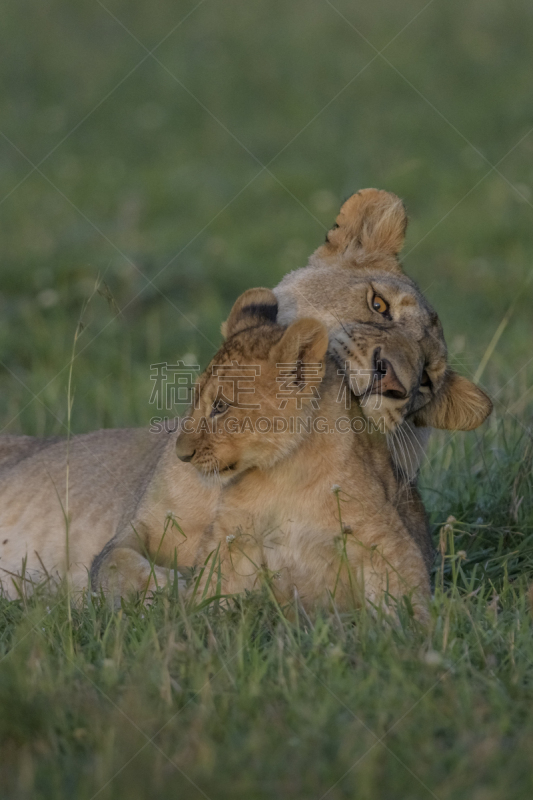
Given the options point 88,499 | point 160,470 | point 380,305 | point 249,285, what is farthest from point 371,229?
point 249,285

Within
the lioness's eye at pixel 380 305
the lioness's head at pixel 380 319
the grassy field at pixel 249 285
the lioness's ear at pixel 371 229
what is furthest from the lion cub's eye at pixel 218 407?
the lioness's ear at pixel 371 229

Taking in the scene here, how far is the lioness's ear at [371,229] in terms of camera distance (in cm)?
502

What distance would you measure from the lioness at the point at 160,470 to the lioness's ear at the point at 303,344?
258 mm

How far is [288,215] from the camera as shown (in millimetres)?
14188

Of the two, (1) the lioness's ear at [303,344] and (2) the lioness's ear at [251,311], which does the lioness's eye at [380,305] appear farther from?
(1) the lioness's ear at [303,344]

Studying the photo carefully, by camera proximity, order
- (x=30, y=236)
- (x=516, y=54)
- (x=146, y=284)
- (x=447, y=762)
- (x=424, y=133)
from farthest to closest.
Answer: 1. (x=516, y=54)
2. (x=424, y=133)
3. (x=30, y=236)
4. (x=146, y=284)
5. (x=447, y=762)

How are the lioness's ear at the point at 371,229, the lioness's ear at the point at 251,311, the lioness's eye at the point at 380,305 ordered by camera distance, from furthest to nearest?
1. the lioness's ear at the point at 371,229
2. the lioness's eye at the point at 380,305
3. the lioness's ear at the point at 251,311

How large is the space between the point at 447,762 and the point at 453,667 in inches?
23.0

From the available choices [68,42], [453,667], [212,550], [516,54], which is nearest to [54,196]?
[68,42]

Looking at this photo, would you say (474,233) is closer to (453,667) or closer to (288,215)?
(288,215)

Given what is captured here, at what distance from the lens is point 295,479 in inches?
157

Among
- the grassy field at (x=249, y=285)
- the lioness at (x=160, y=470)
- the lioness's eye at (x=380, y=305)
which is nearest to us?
the grassy field at (x=249, y=285)

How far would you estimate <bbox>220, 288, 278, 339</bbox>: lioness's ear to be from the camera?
13.8ft

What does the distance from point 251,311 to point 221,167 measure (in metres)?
12.2
